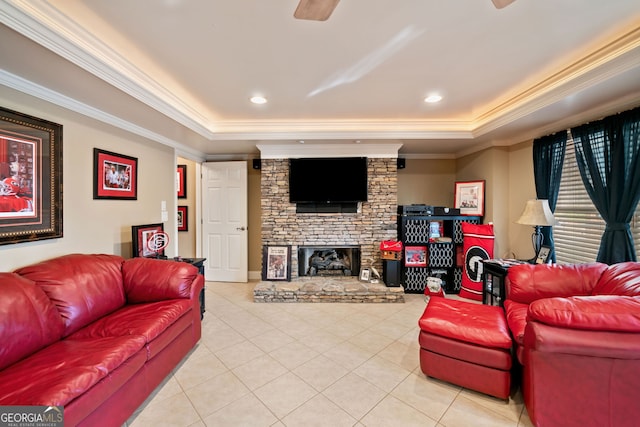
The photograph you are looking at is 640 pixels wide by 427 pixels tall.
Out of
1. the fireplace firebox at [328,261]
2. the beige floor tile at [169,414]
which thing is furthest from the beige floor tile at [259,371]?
the fireplace firebox at [328,261]

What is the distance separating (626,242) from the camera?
2303mm

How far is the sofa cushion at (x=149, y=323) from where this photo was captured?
1768mm

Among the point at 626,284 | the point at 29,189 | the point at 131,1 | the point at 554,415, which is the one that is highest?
the point at 131,1

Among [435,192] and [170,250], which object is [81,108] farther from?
[435,192]

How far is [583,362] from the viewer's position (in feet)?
4.57

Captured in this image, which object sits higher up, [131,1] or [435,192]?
[131,1]

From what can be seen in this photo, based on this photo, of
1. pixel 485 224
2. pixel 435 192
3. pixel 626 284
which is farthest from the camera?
pixel 435 192

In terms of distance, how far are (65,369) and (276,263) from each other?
9.12 ft

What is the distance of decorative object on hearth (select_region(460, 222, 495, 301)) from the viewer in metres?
3.62

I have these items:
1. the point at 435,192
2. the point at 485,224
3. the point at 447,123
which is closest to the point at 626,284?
the point at 485,224

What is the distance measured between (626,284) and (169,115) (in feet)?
13.6

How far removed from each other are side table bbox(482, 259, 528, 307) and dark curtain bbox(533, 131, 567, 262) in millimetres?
771

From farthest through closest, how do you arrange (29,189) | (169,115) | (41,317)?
(169,115)
(29,189)
(41,317)

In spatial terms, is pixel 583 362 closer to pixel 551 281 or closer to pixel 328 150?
pixel 551 281
